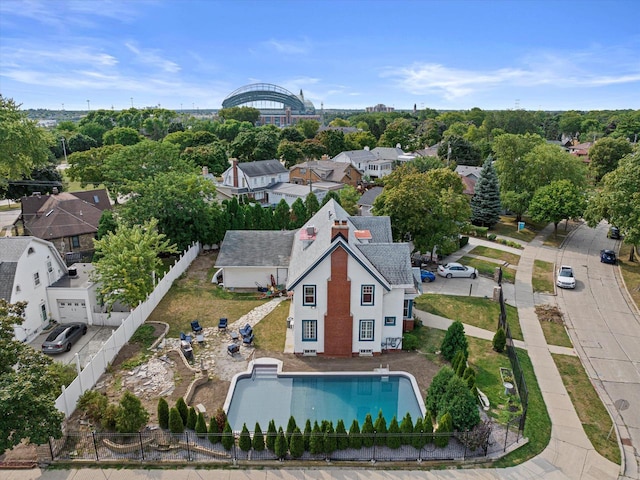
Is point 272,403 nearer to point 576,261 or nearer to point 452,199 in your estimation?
point 452,199

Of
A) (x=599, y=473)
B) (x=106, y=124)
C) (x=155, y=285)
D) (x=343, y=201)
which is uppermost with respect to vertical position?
(x=106, y=124)

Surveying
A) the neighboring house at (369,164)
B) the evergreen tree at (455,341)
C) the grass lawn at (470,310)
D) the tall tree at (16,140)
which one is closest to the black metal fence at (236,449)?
the evergreen tree at (455,341)

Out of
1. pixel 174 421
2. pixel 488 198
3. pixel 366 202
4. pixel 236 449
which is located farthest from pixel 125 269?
pixel 488 198

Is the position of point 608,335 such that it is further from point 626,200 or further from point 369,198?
point 369,198

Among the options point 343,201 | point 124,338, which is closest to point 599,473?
point 124,338

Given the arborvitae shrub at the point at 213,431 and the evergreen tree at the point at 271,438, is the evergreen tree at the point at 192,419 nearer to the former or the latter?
the arborvitae shrub at the point at 213,431

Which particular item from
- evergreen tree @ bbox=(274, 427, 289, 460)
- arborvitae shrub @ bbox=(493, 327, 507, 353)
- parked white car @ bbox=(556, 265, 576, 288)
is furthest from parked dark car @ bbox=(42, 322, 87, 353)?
parked white car @ bbox=(556, 265, 576, 288)

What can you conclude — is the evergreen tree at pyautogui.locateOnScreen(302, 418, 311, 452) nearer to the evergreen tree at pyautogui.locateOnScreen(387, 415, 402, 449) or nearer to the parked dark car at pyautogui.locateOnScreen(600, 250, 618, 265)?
the evergreen tree at pyautogui.locateOnScreen(387, 415, 402, 449)
